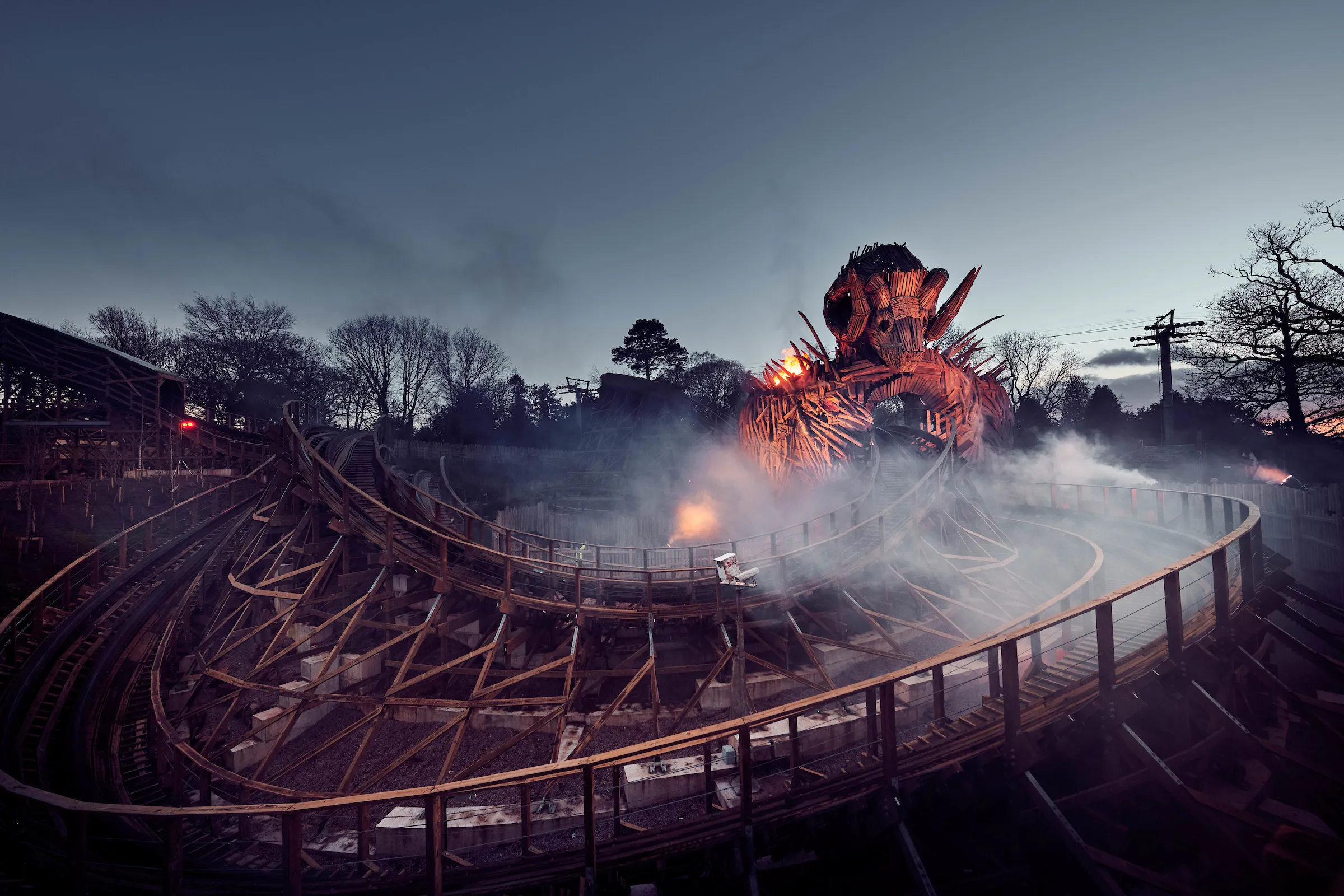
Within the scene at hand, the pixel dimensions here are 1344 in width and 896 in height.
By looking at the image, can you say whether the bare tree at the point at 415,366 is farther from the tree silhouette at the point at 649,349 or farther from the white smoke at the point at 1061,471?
the white smoke at the point at 1061,471

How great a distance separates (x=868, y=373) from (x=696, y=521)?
475 inches

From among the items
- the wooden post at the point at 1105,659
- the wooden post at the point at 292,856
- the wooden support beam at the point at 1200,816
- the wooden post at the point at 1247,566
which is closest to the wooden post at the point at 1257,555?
the wooden post at the point at 1247,566

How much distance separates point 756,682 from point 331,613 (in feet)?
29.2

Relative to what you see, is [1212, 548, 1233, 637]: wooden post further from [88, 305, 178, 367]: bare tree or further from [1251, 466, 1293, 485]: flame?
[88, 305, 178, 367]: bare tree

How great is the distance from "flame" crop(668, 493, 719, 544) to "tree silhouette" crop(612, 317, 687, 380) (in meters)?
27.5

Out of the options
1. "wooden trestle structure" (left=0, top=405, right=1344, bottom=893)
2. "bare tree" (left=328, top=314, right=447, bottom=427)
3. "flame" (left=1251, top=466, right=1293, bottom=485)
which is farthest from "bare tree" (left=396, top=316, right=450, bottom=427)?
"flame" (left=1251, top=466, right=1293, bottom=485)

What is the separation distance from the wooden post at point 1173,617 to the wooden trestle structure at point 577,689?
20 mm

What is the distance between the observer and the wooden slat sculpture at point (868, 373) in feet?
30.5

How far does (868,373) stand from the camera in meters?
9.47

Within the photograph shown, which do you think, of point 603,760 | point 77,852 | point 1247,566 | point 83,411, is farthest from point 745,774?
point 83,411

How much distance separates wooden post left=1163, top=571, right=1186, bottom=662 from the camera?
430 cm

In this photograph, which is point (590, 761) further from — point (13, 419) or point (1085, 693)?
point (13, 419)

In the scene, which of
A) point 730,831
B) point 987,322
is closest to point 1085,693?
point 730,831

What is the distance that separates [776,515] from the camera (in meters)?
16.2
